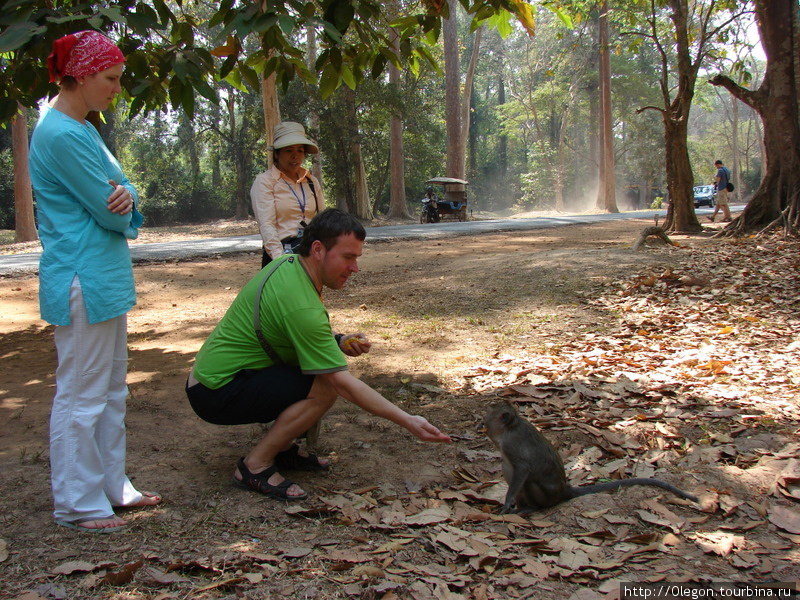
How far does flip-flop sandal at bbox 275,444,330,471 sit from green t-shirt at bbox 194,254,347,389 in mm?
658

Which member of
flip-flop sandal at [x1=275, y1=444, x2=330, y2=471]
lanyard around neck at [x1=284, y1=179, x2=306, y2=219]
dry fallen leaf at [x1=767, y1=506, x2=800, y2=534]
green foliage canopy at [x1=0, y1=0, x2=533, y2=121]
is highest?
green foliage canopy at [x1=0, y1=0, x2=533, y2=121]

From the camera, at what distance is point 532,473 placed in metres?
3.33

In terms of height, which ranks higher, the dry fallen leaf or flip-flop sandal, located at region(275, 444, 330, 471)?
flip-flop sandal, located at region(275, 444, 330, 471)

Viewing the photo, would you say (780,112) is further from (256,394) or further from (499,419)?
(256,394)

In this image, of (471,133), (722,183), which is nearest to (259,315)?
(722,183)

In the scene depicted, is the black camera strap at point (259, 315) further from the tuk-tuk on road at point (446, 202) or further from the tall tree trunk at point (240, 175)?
the tall tree trunk at point (240, 175)

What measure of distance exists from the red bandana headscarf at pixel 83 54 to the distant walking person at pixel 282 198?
2210 mm

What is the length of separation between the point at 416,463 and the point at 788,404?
2551 millimetres

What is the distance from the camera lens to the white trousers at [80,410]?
9.23 feet

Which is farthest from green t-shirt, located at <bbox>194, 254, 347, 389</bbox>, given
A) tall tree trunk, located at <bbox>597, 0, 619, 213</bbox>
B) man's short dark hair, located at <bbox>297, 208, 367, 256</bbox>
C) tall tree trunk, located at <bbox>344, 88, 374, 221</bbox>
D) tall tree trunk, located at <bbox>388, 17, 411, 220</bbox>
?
tall tree trunk, located at <bbox>597, 0, 619, 213</bbox>

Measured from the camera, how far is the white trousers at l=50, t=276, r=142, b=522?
2.81m

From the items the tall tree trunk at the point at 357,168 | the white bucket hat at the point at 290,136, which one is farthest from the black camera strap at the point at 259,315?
the tall tree trunk at the point at 357,168

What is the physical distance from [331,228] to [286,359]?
733 millimetres

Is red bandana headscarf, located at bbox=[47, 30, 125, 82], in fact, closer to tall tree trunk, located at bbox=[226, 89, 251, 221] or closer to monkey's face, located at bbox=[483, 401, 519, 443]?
monkey's face, located at bbox=[483, 401, 519, 443]
